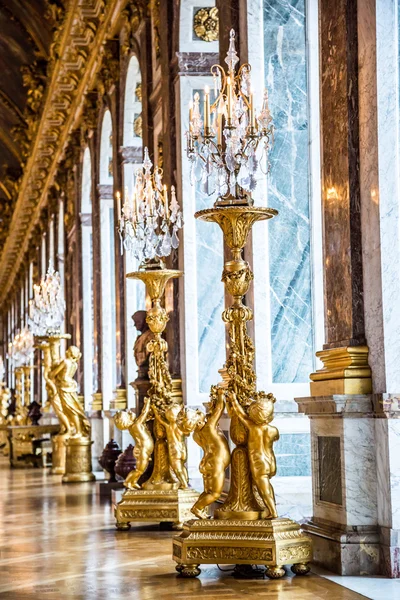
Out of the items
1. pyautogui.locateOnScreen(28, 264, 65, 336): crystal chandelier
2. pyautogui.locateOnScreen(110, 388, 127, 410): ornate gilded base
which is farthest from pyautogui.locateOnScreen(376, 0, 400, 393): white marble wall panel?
pyautogui.locateOnScreen(28, 264, 65, 336): crystal chandelier

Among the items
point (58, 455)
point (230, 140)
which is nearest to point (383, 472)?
point (230, 140)

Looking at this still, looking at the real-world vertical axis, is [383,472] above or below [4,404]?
below

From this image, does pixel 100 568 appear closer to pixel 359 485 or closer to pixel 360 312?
pixel 359 485

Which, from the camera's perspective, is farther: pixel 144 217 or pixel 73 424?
pixel 73 424

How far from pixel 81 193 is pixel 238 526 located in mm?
17670

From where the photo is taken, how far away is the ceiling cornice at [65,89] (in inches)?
766

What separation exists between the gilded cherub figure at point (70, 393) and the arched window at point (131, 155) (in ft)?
4.79

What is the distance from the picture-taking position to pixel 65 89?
2364 cm

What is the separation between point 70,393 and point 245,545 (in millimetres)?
12260

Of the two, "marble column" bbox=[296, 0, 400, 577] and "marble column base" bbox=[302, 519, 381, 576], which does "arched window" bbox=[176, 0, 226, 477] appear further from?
"marble column base" bbox=[302, 519, 381, 576]

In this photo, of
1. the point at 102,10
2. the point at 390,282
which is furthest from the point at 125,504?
the point at 102,10

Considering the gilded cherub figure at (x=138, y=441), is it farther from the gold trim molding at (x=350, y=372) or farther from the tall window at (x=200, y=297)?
the gold trim molding at (x=350, y=372)

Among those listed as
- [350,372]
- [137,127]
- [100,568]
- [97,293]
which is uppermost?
[137,127]

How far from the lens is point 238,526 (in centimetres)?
718
